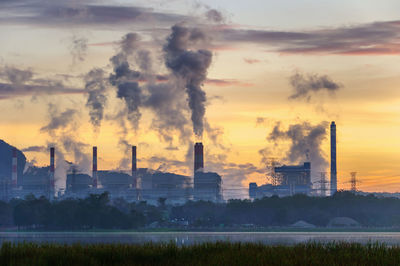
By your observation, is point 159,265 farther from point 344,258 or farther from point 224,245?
point 344,258

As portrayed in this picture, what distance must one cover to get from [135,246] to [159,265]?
2.81m

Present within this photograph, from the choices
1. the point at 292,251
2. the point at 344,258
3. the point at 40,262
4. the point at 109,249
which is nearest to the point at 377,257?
the point at 344,258

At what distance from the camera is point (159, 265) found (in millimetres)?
43188

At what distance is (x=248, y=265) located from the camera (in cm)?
4144

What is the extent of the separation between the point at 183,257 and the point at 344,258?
9074mm

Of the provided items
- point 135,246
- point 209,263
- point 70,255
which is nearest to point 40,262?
point 70,255

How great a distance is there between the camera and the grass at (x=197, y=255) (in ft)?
139

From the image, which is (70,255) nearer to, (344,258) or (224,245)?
(224,245)

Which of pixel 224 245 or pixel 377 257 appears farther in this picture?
pixel 224 245

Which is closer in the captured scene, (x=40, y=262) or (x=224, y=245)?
(x=40, y=262)

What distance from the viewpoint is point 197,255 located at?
45031mm

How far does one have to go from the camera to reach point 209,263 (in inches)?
1686

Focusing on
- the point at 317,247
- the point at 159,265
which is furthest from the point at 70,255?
the point at 317,247

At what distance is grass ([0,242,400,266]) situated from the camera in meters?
42.2
